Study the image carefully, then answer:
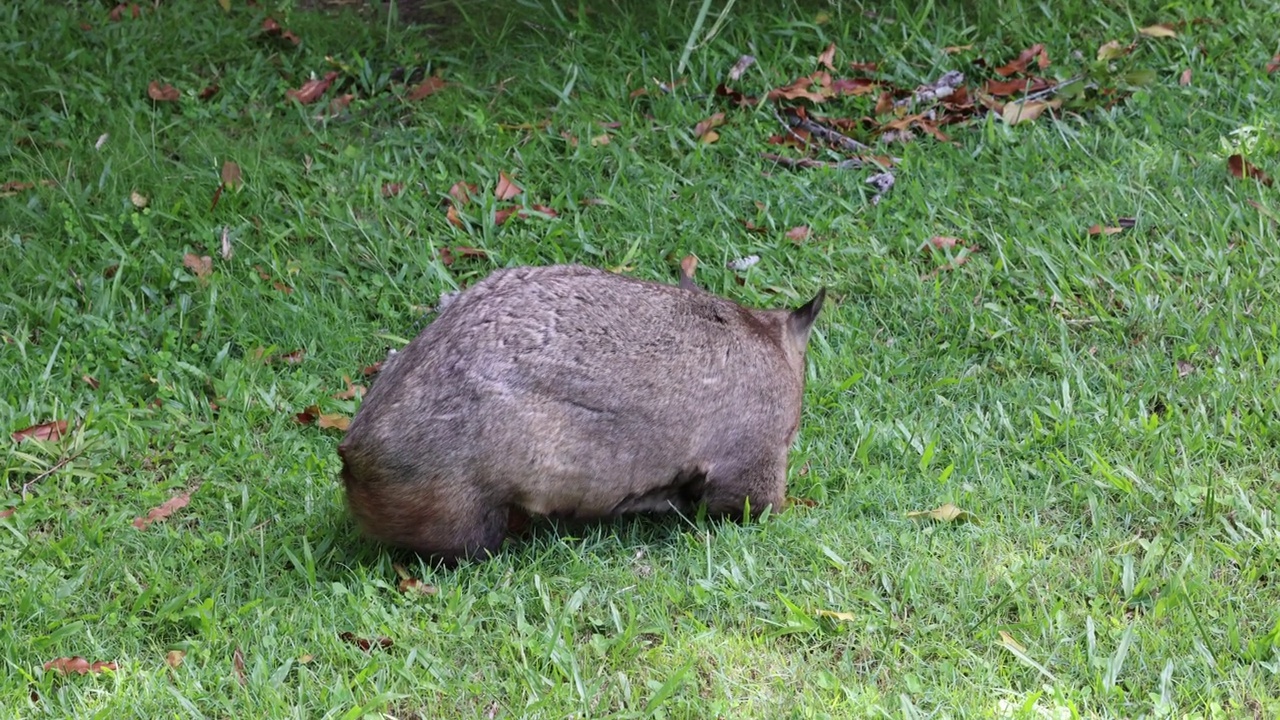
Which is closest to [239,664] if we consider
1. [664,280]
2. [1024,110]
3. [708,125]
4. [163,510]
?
[163,510]

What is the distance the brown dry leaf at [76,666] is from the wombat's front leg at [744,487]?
6.70ft

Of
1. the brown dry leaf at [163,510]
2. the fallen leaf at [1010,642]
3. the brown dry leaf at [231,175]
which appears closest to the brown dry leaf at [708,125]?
the brown dry leaf at [231,175]

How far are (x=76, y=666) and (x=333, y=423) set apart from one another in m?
1.52

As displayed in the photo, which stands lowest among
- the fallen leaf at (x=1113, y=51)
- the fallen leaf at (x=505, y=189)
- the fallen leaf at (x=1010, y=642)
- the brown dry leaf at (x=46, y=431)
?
the fallen leaf at (x=1010, y=642)

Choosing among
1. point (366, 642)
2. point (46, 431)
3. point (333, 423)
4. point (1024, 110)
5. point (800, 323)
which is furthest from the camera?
point (1024, 110)

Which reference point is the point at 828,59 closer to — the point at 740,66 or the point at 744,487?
the point at 740,66

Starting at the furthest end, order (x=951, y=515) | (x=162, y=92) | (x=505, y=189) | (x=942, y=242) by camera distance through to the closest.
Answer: (x=162, y=92) < (x=505, y=189) < (x=942, y=242) < (x=951, y=515)

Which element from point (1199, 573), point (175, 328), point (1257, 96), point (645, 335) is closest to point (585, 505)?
point (645, 335)

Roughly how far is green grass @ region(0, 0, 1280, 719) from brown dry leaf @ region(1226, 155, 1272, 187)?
0.25ft

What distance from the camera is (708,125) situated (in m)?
7.07

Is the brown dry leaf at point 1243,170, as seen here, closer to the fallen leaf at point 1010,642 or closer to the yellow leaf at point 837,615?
the fallen leaf at point 1010,642

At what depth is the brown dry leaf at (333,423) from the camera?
Result: 540 cm

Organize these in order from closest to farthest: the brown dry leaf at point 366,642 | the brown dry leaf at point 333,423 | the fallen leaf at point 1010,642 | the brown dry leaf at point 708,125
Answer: the fallen leaf at point 1010,642 < the brown dry leaf at point 366,642 < the brown dry leaf at point 333,423 < the brown dry leaf at point 708,125

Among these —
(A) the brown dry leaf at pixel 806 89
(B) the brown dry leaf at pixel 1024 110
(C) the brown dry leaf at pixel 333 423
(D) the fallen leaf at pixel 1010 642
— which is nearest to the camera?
(D) the fallen leaf at pixel 1010 642
